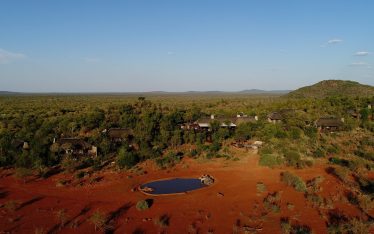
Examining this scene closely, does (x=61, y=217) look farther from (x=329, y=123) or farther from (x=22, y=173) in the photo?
(x=329, y=123)

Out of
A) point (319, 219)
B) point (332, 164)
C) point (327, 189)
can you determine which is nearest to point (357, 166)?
point (332, 164)

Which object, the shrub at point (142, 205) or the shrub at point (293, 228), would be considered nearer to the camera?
the shrub at point (293, 228)

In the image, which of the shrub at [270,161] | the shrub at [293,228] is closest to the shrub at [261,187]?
the shrub at [293,228]

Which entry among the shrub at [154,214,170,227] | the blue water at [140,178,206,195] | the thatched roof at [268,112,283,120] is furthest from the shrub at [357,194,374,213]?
the thatched roof at [268,112,283,120]

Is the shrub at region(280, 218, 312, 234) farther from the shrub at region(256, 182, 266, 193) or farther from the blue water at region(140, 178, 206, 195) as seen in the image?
the blue water at region(140, 178, 206, 195)

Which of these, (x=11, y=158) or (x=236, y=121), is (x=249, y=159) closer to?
(x=236, y=121)

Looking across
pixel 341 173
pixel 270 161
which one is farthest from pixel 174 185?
pixel 341 173

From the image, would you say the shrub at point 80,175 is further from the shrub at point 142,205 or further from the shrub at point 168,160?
the shrub at point 142,205
